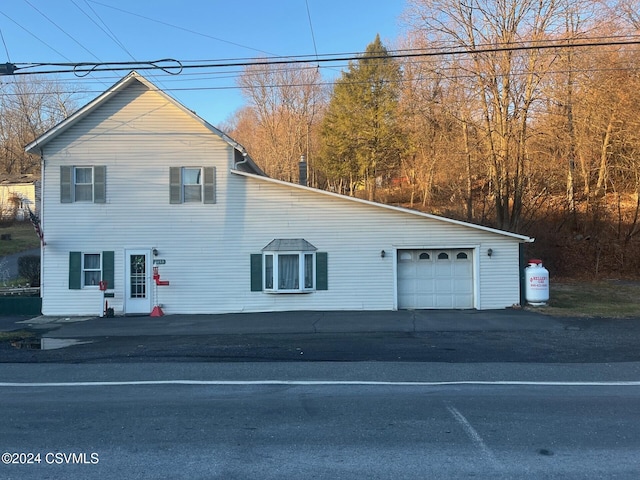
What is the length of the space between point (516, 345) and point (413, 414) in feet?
18.7

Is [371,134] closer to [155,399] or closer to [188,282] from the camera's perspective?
[188,282]

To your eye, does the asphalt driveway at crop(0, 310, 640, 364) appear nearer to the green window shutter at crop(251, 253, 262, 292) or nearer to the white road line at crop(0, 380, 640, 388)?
the green window shutter at crop(251, 253, 262, 292)

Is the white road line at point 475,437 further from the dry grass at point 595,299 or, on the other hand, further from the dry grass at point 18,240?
the dry grass at point 18,240

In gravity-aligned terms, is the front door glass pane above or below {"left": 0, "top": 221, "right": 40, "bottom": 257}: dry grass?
below

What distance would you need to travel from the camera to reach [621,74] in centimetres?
2484

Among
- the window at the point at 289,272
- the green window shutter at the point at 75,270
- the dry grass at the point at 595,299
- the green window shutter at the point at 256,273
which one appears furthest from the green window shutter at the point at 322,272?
the green window shutter at the point at 75,270

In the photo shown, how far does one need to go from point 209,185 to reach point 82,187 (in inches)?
171

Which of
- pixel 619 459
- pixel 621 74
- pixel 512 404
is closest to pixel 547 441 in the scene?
pixel 619 459

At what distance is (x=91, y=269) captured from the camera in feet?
56.9

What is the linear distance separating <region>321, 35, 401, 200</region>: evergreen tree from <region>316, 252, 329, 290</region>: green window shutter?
77.1 feet

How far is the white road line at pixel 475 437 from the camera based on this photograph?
455 cm

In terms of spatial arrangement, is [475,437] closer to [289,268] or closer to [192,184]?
[289,268]

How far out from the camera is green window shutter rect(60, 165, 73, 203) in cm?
1731

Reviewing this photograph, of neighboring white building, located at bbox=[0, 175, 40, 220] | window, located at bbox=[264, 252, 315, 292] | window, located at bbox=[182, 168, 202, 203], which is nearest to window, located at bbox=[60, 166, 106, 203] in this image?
window, located at bbox=[182, 168, 202, 203]
